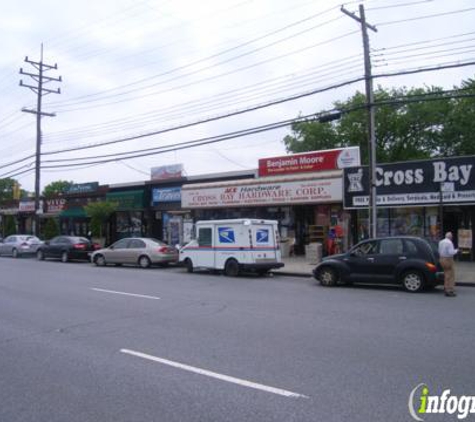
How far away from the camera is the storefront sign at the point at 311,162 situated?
23.1m

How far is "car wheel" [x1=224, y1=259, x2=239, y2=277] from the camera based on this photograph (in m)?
18.0

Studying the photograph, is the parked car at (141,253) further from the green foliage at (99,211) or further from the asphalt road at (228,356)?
the asphalt road at (228,356)

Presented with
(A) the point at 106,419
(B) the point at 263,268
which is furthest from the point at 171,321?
(B) the point at 263,268

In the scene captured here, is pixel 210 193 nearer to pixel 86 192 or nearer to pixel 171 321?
pixel 86 192

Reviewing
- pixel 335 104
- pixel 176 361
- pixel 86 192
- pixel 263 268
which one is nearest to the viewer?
pixel 176 361

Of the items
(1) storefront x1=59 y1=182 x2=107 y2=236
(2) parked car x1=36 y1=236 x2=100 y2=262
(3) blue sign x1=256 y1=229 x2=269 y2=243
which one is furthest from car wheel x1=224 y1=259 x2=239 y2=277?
(1) storefront x1=59 y1=182 x2=107 y2=236

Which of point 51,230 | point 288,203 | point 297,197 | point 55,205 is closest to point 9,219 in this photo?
point 55,205

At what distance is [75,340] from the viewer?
773cm

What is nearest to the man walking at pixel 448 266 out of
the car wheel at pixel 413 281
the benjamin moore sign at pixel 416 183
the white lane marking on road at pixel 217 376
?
the car wheel at pixel 413 281

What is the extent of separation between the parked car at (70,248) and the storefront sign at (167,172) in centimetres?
793

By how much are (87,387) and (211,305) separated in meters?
5.75

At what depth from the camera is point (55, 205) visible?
38.0m

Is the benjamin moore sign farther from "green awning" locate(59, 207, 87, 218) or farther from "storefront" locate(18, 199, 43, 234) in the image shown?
"storefront" locate(18, 199, 43, 234)

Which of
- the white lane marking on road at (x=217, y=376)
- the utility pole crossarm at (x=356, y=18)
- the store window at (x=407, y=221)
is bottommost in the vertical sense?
the white lane marking on road at (x=217, y=376)
